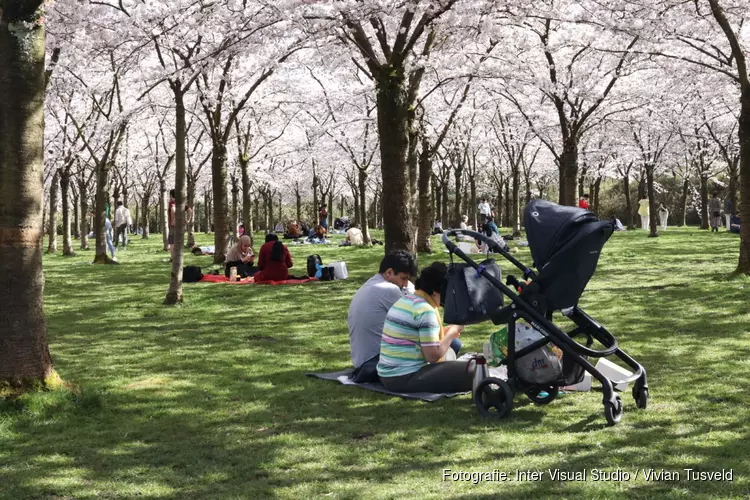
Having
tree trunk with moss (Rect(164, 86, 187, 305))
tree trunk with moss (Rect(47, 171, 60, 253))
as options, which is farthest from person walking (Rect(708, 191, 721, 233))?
tree trunk with moss (Rect(164, 86, 187, 305))

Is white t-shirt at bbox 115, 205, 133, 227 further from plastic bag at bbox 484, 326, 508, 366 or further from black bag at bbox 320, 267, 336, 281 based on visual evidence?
plastic bag at bbox 484, 326, 508, 366

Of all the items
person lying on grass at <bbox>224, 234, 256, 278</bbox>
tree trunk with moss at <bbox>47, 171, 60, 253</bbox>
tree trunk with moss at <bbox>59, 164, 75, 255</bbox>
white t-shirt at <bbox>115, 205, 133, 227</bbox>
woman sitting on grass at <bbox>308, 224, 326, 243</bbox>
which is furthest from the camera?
woman sitting on grass at <bbox>308, 224, 326, 243</bbox>

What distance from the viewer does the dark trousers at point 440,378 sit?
6.07 metres

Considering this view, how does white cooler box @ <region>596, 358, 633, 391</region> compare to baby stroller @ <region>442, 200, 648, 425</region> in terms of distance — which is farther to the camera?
white cooler box @ <region>596, 358, 633, 391</region>

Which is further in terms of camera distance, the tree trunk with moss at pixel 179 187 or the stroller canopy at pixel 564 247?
the tree trunk with moss at pixel 179 187

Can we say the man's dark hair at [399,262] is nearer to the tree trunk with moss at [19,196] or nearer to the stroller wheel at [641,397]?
the stroller wheel at [641,397]

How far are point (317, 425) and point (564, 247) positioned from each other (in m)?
2.16

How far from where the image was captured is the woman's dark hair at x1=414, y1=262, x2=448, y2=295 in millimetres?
5977

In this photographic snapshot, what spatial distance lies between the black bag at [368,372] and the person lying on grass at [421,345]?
0.31 meters

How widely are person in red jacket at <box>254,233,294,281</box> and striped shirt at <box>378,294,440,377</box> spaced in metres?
9.29

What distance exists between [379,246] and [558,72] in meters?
8.55

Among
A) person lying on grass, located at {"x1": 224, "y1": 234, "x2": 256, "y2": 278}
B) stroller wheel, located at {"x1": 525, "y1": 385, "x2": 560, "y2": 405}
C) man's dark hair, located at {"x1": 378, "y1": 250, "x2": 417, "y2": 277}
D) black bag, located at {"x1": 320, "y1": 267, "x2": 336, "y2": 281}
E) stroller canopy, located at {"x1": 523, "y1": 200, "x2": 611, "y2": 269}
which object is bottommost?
stroller wheel, located at {"x1": 525, "y1": 385, "x2": 560, "y2": 405}

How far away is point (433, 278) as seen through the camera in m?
5.99

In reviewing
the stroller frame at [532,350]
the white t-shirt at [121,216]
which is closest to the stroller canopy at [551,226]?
the stroller frame at [532,350]
